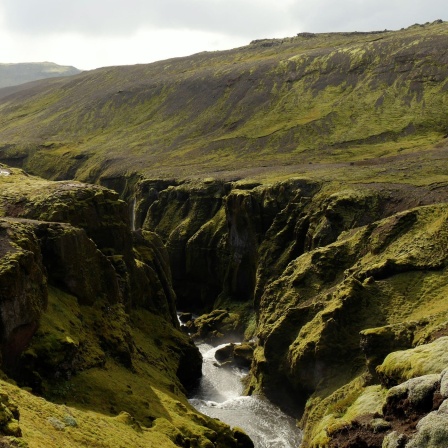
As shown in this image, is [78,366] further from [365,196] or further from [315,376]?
[365,196]

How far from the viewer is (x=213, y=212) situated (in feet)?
405

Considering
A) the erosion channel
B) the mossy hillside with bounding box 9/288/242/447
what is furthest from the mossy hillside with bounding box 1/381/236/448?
the erosion channel

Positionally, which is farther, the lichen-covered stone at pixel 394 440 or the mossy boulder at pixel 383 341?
the mossy boulder at pixel 383 341

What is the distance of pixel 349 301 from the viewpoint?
57.3m

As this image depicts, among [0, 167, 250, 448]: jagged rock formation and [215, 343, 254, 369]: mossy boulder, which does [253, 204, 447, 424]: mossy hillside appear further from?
[0, 167, 250, 448]: jagged rock formation

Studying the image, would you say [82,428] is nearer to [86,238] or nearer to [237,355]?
[86,238]

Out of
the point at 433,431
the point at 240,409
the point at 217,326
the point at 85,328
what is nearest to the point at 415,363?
the point at 433,431

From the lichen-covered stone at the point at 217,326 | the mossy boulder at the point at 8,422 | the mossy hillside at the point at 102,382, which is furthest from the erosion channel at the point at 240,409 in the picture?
the mossy boulder at the point at 8,422

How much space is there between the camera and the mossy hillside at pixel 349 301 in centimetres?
5541

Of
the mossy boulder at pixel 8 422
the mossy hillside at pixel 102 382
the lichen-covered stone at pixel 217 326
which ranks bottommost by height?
the lichen-covered stone at pixel 217 326

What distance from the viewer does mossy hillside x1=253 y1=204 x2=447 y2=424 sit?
2181 inches

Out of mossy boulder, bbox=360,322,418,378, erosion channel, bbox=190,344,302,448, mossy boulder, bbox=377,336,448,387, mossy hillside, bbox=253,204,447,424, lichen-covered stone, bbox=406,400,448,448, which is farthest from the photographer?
→ mossy hillside, bbox=253,204,447,424

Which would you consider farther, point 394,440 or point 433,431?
point 394,440

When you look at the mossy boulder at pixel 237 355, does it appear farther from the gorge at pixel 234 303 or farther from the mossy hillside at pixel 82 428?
the mossy hillside at pixel 82 428
